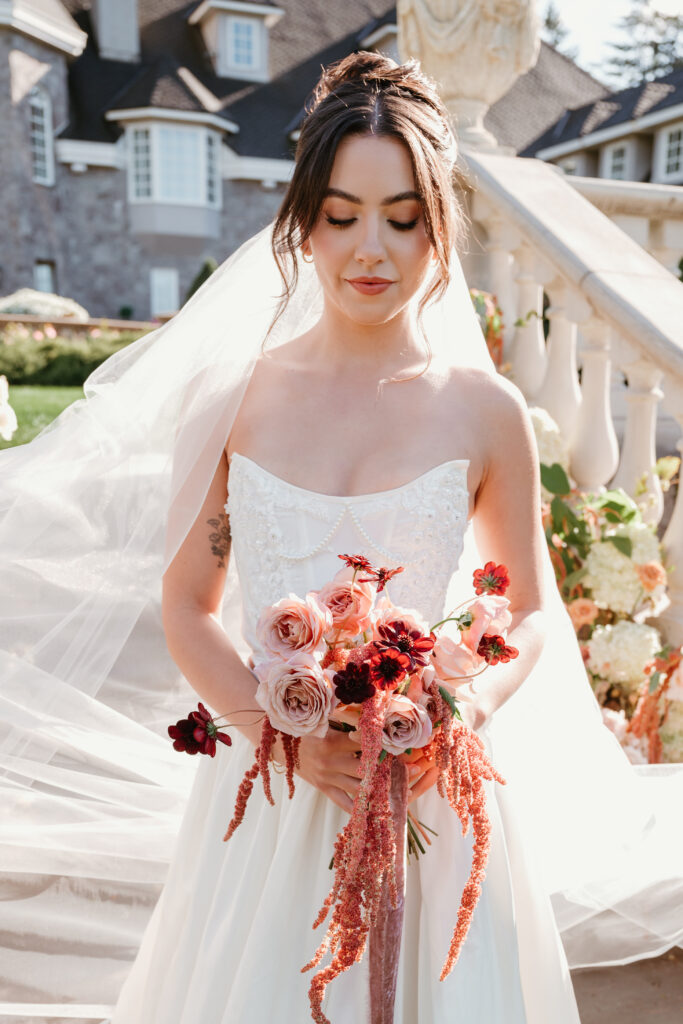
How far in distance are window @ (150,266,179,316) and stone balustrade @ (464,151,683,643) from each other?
75.1 ft

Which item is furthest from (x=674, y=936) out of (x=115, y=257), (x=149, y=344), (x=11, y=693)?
(x=115, y=257)

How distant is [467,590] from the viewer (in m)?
2.25

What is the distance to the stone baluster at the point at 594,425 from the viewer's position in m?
4.07

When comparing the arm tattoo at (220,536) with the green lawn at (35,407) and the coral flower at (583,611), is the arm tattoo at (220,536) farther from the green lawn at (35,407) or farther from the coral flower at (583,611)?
the green lawn at (35,407)

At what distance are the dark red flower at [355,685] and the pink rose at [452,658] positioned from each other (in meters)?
0.16

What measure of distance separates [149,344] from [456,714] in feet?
5.14

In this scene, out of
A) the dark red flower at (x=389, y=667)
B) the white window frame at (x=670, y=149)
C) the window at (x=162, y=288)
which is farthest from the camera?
the window at (x=162, y=288)

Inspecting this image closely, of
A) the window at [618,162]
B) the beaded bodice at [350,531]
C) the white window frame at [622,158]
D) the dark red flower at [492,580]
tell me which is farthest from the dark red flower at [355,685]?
the window at [618,162]

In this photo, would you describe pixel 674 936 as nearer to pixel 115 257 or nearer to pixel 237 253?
pixel 237 253

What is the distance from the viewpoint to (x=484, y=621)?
150cm

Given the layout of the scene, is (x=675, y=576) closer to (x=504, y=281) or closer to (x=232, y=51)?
(x=504, y=281)

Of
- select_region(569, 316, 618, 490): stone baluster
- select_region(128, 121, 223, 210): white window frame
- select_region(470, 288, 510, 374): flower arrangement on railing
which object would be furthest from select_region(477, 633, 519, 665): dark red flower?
select_region(128, 121, 223, 210): white window frame

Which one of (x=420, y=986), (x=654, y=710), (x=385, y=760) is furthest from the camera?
(x=654, y=710)

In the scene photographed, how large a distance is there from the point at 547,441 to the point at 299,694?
2.85m
